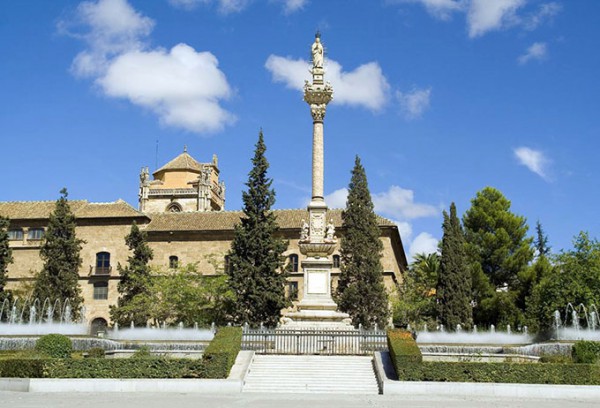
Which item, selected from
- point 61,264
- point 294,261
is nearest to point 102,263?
point 61,264

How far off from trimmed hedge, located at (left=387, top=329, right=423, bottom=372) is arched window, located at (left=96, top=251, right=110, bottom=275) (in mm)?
35908

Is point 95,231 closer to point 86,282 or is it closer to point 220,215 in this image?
point 86,282

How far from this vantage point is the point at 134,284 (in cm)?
4416

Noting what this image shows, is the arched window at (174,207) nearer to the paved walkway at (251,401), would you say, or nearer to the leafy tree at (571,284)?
the leafy tree at (571,284)

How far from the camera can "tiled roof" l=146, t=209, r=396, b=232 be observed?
171ft

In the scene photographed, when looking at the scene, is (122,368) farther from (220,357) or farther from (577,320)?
(577,320)

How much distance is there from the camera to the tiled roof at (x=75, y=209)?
53844 millimetres

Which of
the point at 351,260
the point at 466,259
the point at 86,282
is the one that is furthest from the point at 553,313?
the point at 86,282

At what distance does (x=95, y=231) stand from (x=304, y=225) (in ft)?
93.3

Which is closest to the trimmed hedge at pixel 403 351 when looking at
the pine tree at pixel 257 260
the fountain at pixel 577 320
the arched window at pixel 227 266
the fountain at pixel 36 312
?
the fountain at pixel 577 320

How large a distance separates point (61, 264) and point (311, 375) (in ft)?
89.3

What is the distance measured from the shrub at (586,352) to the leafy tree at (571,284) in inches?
574

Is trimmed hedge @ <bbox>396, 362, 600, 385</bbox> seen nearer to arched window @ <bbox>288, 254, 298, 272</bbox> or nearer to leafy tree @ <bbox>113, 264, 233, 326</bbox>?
leafy tree @ <bbox>113, 264, 233, 326</bbox>

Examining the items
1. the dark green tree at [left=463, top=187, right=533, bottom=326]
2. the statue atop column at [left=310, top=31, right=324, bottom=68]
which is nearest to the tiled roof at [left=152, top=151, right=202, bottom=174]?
the dark green tree at [left=463, top=187, right=533, bottom=326]
